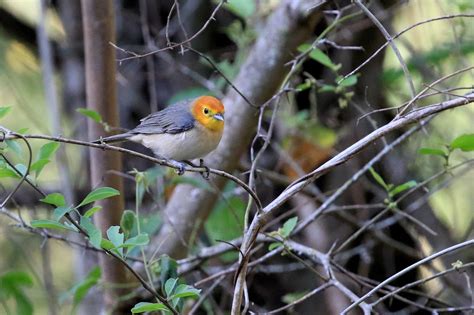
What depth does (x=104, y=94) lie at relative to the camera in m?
3.40

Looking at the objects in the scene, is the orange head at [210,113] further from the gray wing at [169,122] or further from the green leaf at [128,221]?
the green leaf at [128,221]

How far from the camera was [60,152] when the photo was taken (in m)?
3.96

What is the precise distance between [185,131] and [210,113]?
15 cm

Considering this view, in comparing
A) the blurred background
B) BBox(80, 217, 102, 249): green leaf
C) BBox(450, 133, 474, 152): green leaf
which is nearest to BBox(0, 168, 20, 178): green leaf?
BBox(80, 217, 102, 249): green leaf

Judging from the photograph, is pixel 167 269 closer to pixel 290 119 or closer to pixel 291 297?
pixel 291 297

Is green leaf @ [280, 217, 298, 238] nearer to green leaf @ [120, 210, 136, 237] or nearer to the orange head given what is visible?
green leaf @ [120, 210, 136, 237]

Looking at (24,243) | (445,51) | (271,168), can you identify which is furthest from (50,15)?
(445,51)

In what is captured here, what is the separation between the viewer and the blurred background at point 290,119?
421 centimetres

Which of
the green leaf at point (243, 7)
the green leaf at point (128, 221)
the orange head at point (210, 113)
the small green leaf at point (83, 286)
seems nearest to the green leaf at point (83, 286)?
the small green leaf at point (83, 286)

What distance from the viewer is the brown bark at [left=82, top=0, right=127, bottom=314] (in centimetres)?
336

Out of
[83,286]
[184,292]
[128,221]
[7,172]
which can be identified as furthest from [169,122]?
[184,292]

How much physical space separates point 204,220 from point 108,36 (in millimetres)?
1084

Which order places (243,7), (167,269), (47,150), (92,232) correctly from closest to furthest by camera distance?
(92,232)
(47,150)
(167,269)
(243,7)

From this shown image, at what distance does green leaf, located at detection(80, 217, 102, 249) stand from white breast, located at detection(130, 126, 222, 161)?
124cm
